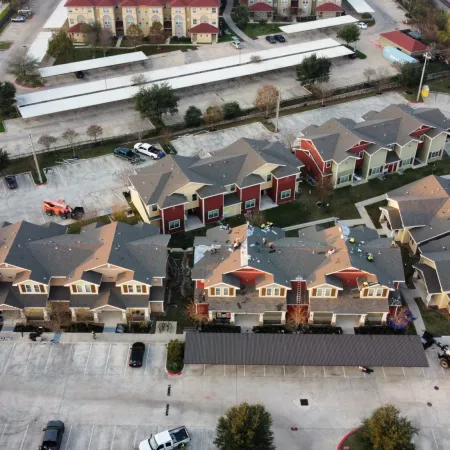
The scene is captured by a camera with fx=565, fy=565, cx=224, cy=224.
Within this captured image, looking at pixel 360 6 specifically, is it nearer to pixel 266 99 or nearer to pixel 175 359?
pixel 266 99

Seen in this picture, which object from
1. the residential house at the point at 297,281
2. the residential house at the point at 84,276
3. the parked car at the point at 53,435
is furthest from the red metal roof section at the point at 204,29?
the parked car at the point at 53,435

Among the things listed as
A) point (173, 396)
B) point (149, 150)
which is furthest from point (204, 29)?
point (173, 396)

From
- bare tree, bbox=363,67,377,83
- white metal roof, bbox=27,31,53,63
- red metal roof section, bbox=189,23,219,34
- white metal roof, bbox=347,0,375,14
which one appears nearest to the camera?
bare tree, bbox=363,67,377,83

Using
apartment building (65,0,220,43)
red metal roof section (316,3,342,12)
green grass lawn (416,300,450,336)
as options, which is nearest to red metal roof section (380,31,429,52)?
red metal roof section (316,3,342,12)

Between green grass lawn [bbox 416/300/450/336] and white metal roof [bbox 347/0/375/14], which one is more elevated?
green grass lawn [bbox 416/300/450/336]

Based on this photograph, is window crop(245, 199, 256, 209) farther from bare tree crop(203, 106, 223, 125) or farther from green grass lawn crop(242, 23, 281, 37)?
green grass lawn crop(242, 23, 281, 37)

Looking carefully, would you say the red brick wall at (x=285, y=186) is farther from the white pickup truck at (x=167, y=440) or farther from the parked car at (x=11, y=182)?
the parked car at (x=11, y=182)

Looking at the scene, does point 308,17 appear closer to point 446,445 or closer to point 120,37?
point 120,37
